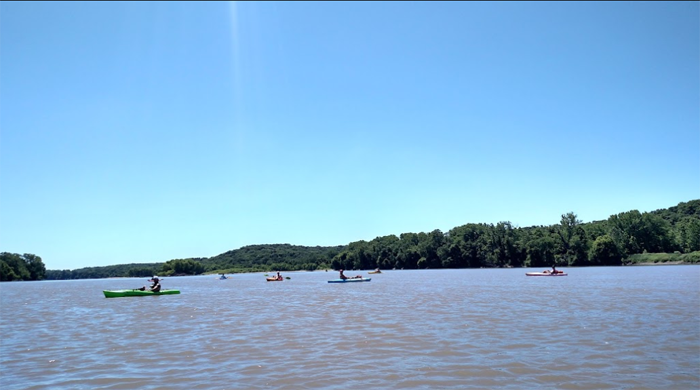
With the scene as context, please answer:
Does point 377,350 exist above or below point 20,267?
below

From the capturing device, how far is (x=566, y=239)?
12350 cm

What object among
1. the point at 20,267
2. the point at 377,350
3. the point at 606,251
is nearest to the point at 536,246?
the point at 606,251

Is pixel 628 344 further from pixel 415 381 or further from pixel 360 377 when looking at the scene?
pixel 360 377

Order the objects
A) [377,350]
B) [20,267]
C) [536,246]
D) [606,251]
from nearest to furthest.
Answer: [377,350]
[606,251]
[536,246]
[20,267]

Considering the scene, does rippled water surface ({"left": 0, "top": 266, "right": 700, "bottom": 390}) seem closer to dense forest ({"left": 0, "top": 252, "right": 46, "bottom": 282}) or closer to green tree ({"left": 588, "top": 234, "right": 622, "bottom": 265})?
green tree ({"left": 588, "top": 234, "right": 622, "bottom": 265})

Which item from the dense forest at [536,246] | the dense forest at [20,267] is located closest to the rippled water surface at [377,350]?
the dense forest at [536,246]

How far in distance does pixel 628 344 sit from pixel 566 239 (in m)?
120

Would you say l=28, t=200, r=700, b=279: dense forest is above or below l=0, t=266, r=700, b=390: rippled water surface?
above

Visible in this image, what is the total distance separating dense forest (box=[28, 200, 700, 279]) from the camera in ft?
364

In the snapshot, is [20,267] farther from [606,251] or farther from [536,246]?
[606,251]

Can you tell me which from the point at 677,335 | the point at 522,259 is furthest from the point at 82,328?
the point at 522,259

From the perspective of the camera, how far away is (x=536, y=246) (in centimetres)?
12669

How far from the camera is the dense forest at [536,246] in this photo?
364 feet

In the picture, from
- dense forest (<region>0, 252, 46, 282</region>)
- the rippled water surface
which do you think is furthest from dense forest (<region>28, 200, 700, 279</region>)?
the rippled water surface
